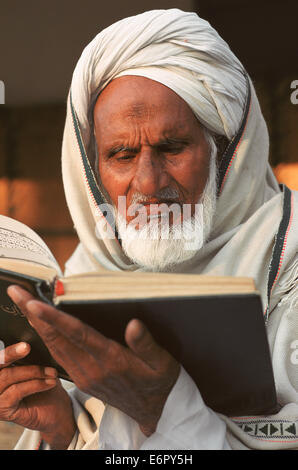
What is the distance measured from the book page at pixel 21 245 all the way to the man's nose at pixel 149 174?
1.16 feet

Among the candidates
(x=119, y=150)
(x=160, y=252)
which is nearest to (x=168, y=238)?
(x=160, y=252)

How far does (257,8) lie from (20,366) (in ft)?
9.72

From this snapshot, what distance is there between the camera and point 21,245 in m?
1.46

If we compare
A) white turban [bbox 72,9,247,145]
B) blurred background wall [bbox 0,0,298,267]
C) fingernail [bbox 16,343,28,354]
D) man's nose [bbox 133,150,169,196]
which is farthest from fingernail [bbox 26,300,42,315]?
blurred background wall [bbox 0,0,298,267]

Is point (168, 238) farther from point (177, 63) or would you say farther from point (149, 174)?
point (177, 63)

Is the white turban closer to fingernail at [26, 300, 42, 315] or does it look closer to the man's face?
the man's face

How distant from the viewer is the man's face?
5.78ft

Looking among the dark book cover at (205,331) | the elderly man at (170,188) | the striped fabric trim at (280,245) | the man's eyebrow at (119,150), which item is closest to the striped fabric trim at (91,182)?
the elderly man at (170,188)

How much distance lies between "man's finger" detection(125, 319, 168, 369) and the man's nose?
2.07 feet

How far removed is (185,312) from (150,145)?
0.78 m

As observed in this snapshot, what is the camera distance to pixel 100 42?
1.92m

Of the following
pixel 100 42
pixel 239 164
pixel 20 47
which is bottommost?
pixel 20 47

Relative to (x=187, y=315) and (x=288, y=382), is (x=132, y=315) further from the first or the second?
(x=288, y=382)

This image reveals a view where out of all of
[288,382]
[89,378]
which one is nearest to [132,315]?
[89,378]
